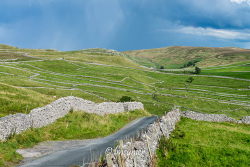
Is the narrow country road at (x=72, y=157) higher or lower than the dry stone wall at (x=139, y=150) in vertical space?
lower

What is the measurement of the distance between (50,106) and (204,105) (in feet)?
224

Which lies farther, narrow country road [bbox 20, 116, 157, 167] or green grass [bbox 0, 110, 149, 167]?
green grass [bbox 0, 110, 149, 167]

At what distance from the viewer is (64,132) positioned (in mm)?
28453

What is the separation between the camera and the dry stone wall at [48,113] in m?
23.3

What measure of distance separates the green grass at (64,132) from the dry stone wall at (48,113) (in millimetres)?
668

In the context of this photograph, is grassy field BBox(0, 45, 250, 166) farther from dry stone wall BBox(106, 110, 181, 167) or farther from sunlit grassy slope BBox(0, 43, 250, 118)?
dry stone wall BBox(106, 110, 181, 167)

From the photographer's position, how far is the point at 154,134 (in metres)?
21.7

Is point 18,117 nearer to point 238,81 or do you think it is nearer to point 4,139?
point 4,139

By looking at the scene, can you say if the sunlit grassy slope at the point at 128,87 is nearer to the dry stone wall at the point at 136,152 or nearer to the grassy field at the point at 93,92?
the grassy field at the point at 93,92

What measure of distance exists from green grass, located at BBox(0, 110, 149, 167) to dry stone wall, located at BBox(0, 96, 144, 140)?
26.3 inches

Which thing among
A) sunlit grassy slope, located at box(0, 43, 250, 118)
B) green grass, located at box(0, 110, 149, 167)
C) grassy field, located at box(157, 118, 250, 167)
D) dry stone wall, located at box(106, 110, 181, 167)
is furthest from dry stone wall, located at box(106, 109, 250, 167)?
sunlit grassy slope, located at box(0, 43, 250, 118)

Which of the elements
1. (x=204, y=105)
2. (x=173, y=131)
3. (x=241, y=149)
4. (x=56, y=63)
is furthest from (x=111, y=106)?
(x=56, y=63)

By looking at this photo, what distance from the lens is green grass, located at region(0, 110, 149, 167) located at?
1984cm

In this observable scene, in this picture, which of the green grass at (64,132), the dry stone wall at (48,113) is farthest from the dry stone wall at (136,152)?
the dry stone wall at (48,113)
